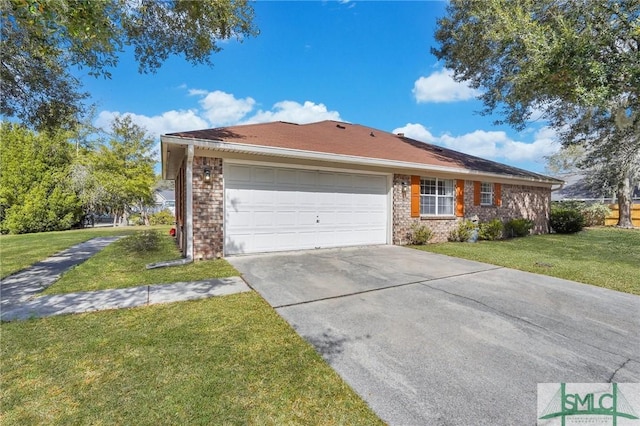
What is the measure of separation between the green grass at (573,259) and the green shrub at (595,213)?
1096cm

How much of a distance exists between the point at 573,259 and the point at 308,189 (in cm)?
705

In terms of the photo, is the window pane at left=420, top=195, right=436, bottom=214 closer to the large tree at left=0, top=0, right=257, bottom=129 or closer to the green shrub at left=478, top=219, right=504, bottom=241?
the green shrub at left=478, top=219, right=504, bottom=241

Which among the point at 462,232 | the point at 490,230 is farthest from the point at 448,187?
the point at 490,230

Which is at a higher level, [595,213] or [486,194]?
[486,194]

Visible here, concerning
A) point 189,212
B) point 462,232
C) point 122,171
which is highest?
point 122,171

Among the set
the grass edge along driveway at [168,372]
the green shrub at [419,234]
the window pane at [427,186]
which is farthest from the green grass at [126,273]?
the window pane at [427,186]

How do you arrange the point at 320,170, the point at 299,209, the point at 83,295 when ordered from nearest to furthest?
1. the point at 83,295
2. the point at 299,209
3. the point at 320,170

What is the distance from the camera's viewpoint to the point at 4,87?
5.54m

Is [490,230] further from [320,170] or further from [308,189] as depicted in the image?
[308,189]

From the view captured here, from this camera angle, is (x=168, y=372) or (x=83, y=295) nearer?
(x=168, y=372)

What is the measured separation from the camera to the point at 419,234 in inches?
399

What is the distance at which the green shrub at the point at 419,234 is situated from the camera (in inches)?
399

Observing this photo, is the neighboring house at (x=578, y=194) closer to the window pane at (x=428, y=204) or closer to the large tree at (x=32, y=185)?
the window pane at (x=428, y=204)

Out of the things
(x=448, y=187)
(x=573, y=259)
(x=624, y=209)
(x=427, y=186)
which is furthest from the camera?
(x=624, y=209)
